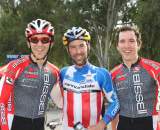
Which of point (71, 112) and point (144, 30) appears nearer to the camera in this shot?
point (71, 112)

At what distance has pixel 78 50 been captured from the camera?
598 cm

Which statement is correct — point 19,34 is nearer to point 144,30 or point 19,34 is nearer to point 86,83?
point 144,30

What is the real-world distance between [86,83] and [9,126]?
117cm

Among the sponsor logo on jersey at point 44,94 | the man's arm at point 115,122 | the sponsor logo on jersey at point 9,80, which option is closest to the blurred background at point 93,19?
the man's arm at point 115,122

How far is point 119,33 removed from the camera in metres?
6.23

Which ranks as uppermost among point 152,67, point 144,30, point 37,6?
point 37,6

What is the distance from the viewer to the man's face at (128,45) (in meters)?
6.05

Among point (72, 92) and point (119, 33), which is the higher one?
point (119, 33)

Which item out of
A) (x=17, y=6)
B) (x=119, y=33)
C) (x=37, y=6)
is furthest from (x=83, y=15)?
(x=119, y=33)

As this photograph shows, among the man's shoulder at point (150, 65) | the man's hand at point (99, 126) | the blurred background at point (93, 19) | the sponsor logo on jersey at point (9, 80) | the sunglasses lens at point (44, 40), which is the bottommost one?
the man's hand at point (99, 126)

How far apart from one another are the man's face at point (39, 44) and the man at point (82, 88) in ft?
0.91

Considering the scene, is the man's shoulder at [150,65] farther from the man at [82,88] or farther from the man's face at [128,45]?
the man at [82,88]

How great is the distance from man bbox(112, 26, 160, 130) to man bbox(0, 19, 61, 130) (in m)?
0.95

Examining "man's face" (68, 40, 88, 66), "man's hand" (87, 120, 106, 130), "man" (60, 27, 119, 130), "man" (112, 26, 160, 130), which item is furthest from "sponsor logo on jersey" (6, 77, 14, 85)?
"man" (112, 26, 160, 130)
